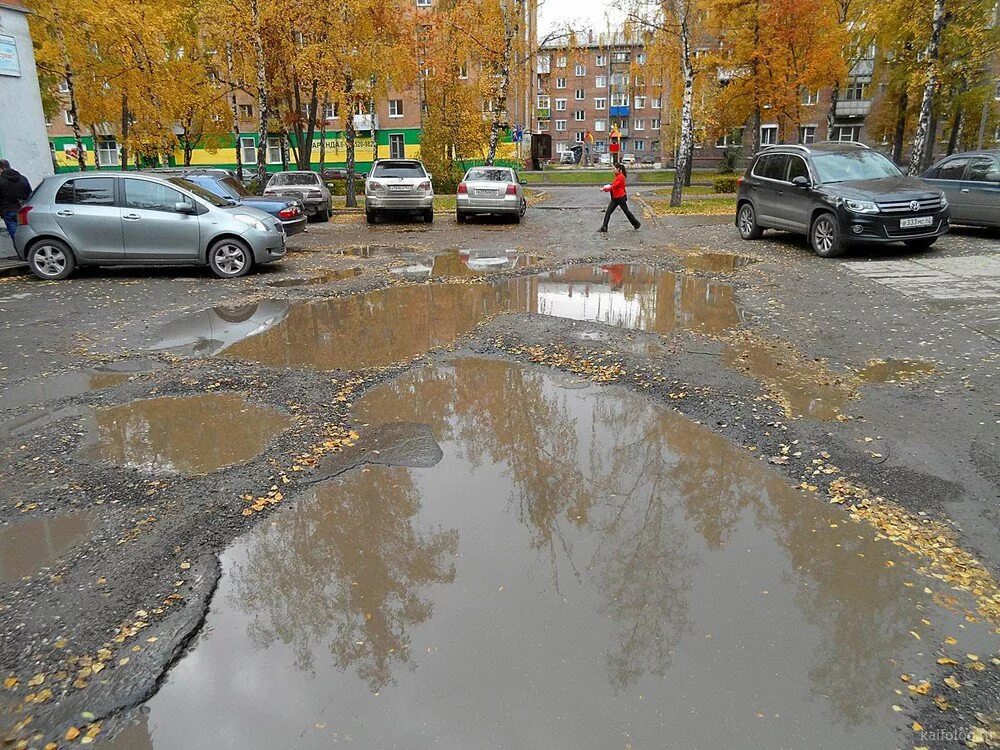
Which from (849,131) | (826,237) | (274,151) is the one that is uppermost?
(849,131)

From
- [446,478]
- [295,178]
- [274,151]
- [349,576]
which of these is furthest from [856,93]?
[349,576]

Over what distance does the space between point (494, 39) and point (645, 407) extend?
1027 inches

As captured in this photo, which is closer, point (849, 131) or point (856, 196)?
point (856, 196)

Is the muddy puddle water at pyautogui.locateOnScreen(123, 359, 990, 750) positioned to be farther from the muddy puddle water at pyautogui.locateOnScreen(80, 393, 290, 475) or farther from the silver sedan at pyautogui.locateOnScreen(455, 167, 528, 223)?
the silver sedan at pyautogui.locateOnScreen(455, 167, 528, 223)

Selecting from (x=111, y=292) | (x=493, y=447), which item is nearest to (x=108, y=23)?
(x=111, y=292)

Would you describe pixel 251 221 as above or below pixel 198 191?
below

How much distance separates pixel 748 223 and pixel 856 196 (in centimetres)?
354

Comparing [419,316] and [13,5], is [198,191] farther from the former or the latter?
[13,5]

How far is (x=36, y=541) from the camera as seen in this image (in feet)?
12.8

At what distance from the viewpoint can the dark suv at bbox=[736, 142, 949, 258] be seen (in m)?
11.9

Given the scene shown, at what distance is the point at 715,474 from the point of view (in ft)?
15.2

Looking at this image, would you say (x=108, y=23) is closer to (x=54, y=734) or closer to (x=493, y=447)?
(x=493, y=447)

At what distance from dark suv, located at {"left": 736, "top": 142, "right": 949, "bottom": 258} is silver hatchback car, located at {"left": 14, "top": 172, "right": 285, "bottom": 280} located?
10.3m

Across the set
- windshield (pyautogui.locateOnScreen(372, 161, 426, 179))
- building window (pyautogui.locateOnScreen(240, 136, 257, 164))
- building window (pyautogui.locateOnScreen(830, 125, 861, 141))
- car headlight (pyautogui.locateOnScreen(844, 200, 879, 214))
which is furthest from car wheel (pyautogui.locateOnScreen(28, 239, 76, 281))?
building window (pyautogui.locateOnScreen(830, 125, 861, 141))
